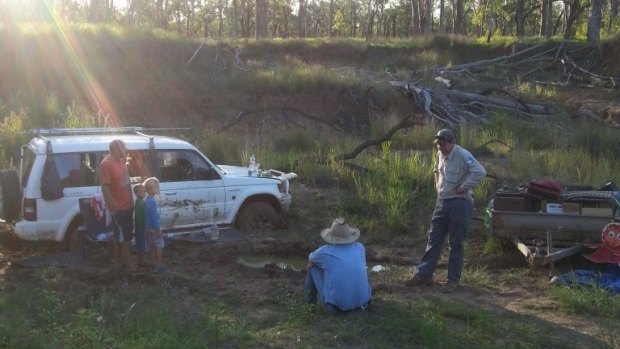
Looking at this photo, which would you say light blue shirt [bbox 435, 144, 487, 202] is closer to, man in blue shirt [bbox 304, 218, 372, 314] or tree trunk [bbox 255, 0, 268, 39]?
man in blue shirt [bbox 304, 218, 372, 314]

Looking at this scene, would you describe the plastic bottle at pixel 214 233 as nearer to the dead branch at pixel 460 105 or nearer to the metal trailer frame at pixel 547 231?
the metal trailer frame at pixel 547 231

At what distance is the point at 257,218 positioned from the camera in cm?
1094

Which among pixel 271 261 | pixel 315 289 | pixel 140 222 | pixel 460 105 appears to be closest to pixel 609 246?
pixel 315 289

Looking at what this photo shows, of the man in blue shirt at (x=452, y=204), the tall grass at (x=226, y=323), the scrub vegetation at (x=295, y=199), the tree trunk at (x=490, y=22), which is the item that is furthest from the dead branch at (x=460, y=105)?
the tree trunk at (x=490, y=22)

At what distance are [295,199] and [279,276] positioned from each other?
14.0 ft

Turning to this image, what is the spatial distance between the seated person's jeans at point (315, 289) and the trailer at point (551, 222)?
3000 millimetres

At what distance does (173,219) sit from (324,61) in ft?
83.3

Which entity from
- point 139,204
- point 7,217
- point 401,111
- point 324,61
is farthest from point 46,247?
point 324,61

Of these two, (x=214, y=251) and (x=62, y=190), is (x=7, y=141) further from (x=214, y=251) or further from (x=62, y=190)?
(x=214, y=251)

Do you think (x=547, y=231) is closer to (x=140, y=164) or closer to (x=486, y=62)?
(x=140, y=164)

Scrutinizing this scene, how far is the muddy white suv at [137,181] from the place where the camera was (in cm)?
891

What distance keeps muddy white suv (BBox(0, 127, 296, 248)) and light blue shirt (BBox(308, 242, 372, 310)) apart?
3738 millimetres

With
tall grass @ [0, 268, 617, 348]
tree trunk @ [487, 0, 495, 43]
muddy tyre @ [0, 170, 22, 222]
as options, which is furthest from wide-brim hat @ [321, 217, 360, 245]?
tree trunk @ [487, 0, 495, 43]

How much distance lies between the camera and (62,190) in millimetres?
8984
